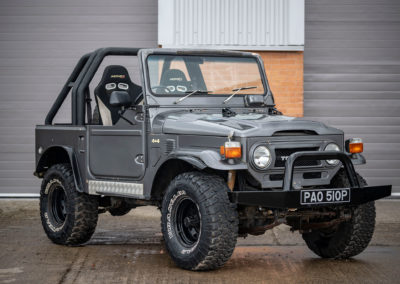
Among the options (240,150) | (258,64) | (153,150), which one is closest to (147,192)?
(153,150)

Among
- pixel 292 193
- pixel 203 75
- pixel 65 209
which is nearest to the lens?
pixel 292 193

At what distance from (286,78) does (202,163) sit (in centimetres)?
665

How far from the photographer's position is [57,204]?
9.42m

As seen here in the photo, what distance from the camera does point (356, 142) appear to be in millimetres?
7715

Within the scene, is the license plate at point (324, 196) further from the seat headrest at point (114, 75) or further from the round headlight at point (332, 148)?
the seat headrest at point (114, 75)

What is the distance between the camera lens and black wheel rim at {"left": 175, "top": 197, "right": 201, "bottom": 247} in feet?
23.9

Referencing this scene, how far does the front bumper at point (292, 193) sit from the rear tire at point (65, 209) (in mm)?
2464

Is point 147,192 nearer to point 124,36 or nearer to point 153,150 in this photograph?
point 153,150

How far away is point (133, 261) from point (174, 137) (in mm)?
1302

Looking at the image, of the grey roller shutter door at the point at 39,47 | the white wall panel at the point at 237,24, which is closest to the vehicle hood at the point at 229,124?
the white wall panel at the point at 237,24

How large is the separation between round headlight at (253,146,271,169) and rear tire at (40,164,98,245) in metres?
2.56

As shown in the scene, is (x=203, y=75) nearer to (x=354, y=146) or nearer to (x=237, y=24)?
(x=354, y=146)

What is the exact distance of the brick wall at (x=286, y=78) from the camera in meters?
13.4

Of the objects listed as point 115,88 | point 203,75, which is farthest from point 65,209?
point 203,75
